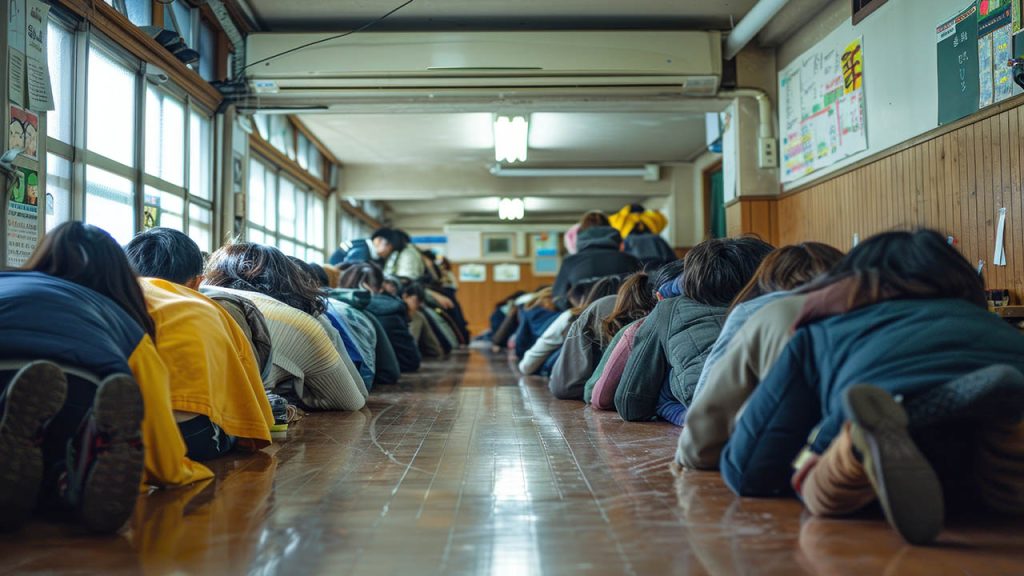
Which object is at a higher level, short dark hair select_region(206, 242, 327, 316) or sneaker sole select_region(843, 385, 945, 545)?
short dark hair select_region(206, 242, 327, 316)

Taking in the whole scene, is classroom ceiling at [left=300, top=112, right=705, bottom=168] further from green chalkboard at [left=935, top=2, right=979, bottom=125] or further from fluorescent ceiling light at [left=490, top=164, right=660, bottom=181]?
green chalkboard at [left=935, top=2, right=979, bottom=125]

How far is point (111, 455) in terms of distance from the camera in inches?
70.2

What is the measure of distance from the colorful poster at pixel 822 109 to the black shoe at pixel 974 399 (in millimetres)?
4368

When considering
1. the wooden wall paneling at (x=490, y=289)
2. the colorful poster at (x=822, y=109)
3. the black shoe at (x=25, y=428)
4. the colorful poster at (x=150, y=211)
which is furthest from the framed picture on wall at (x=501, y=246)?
the black shoe at (x=25, y=428)

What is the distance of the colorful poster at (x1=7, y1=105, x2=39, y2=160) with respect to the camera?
148 inches

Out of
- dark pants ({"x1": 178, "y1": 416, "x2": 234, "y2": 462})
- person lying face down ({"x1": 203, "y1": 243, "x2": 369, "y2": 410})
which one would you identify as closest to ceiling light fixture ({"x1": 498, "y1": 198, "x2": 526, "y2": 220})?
person lying face down ({"x1": 203, "y1": 243, "x2": 369, "y2": 410})

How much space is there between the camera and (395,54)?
6770 millimetres

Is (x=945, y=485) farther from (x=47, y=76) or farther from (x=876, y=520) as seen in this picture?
(x=47, y=76)

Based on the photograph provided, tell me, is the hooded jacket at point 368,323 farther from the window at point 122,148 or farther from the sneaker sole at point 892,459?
the sneaker sole at point 892,459

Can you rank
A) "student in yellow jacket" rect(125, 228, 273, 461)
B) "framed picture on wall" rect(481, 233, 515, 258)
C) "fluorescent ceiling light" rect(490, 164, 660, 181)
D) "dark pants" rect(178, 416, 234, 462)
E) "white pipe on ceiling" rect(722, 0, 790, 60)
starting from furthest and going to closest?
"framed picture on wall" rect(481, 233, 515, 258), "fluorescent ceiling light" rect(490, 164, 660, 181), "white pipe on ceiling" rect(722, 0, 790, 60), "dark pants" rect(178, 416, 234, 462), "student in yellow jacket" rect(125, 228, 273, 461)

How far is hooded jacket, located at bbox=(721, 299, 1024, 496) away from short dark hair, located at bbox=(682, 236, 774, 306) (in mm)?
1351

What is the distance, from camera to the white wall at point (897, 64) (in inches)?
195

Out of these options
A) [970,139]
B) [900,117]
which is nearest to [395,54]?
[900,117]

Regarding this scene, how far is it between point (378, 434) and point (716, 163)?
865 centimetres
